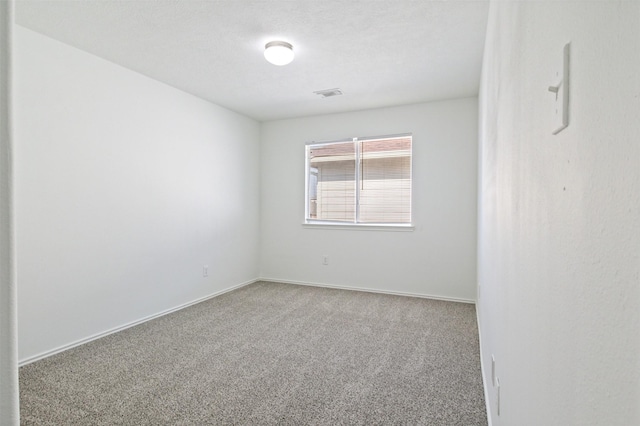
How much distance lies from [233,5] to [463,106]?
2.99 meters

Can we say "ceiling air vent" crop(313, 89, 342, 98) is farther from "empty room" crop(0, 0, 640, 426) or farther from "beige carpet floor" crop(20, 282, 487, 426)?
"beige carpet floor" crop(20, 282, 487, 426)

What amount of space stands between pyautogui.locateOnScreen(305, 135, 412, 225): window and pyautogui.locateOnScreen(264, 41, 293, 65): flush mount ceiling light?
82.9 inches

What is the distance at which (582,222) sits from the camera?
0.45 m

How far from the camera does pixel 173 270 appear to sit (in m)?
3.76

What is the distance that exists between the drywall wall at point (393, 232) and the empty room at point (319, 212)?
3cm

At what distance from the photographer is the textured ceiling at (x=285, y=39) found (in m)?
2.24

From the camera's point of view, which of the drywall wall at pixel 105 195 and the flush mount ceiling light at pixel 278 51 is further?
the flush mount ceiling light at pixel 278 51

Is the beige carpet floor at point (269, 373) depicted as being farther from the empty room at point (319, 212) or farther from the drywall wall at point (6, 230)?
the drywall wall at point (6, 230)

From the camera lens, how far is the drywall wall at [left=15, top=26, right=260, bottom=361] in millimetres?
2525

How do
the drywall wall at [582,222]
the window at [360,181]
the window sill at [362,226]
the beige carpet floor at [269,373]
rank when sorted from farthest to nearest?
the window at [360,181]
the window sill at [362,226]
the beige carpet floor at [269,373]
the drywall wall at [582,222]

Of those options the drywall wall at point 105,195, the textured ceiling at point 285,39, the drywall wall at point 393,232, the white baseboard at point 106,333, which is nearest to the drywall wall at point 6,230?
the textured ceiling at point 285,39

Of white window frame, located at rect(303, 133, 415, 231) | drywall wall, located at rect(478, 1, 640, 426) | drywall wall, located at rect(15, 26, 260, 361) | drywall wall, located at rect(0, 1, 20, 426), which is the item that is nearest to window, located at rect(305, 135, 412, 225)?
white window frame, located at rect(303, 133, 415, 231)

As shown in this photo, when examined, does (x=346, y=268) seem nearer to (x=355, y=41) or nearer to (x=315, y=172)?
(x=315, y=172)

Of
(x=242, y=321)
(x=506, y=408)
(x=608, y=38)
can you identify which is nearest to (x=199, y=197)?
(x=242, y=321)
